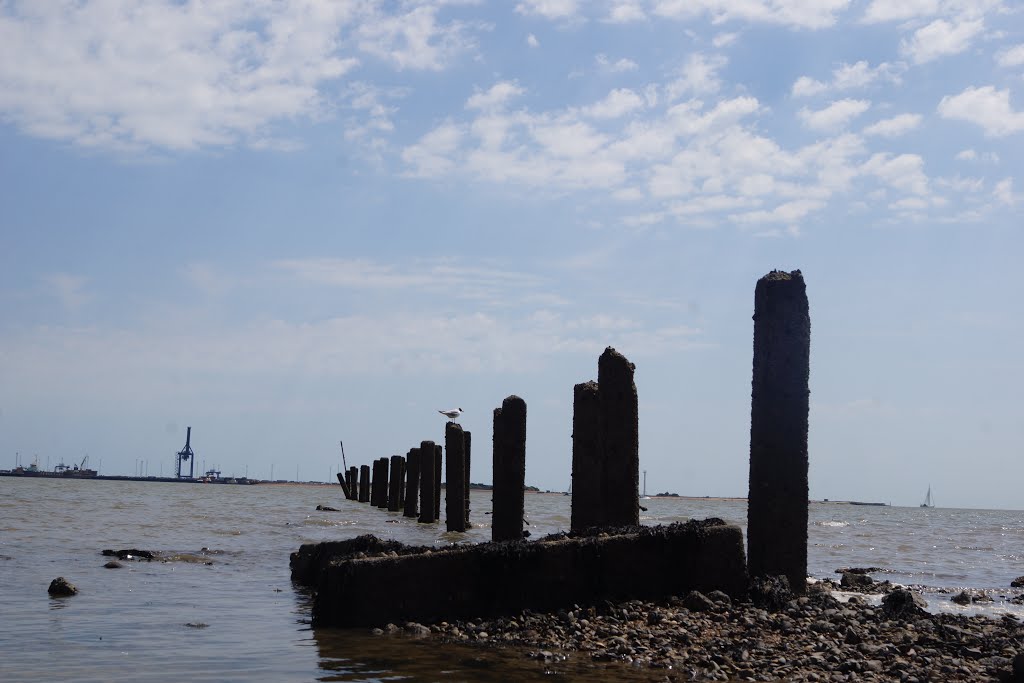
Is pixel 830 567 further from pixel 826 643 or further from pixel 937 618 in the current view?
pixel 826 643

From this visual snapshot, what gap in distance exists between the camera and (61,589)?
11492mm

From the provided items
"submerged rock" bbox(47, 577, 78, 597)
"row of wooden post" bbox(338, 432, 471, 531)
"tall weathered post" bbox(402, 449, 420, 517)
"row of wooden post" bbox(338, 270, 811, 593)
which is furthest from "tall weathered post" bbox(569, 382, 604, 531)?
"tall weathered post" bbox(402, 449, 420, 517)

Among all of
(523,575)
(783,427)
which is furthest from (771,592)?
(523,575)

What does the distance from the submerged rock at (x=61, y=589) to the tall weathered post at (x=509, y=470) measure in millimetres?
5092

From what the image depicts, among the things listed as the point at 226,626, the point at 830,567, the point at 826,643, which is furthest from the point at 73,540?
the point at 826,643

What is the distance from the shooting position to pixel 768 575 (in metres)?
9.37

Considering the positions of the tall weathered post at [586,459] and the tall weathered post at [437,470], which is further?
the tall weathered post at [437,470]

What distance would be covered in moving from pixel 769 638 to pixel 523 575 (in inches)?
78.3

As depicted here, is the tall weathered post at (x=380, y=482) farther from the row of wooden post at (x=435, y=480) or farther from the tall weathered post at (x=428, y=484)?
the tall weathered post at (x=428, y=484)

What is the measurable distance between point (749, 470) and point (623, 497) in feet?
5.83

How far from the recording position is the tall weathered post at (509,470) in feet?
46.0

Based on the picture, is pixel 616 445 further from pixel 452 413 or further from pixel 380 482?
pixel 380 482

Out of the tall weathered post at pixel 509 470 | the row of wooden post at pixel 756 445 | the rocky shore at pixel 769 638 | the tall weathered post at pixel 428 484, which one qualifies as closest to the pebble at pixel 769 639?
the rocky shore at pixel 769 638

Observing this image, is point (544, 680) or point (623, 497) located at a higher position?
point (623, 497)
